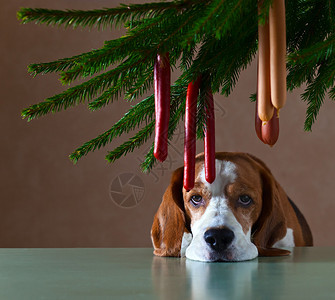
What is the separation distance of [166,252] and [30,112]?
→ 0.43m

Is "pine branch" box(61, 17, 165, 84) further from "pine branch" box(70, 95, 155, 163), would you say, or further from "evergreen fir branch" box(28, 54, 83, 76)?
"pine branch" box(70, 95, 155, 163)

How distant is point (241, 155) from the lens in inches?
33.1

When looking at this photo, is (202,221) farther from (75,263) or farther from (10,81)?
(10,81)

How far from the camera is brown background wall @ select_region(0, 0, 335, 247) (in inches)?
112

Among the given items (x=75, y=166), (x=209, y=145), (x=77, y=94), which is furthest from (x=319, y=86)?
(x=75, y=166)

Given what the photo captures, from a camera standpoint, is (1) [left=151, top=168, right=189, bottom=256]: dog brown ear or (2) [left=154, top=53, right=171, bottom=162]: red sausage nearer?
(2) [left=154, top=53, right=171, bottom=162]: red sausage

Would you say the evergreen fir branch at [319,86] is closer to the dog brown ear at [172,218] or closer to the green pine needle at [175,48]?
the green pine needle at [175,48]

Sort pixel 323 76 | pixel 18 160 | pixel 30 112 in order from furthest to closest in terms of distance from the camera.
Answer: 1. pixel 18 160
2. pixel 323 76
3. pixel 30 112

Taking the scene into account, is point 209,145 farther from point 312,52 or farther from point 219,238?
point 219,238

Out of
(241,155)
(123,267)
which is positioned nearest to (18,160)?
(241,155)

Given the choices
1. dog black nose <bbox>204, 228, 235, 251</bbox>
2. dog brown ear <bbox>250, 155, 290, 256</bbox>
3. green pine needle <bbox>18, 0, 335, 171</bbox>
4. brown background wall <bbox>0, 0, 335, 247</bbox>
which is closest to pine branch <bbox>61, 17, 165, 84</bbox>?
green pine needle <bbox>18, 0, 335, 171</bbox>

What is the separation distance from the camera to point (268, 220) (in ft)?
2.71

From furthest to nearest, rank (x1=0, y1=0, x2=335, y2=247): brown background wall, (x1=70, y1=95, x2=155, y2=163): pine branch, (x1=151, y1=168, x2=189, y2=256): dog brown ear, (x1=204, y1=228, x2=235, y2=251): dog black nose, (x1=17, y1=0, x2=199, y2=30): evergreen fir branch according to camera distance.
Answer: (x1=0, y1=0, x2=335, y2=247): brown background wall → (x1=151, y1=168, x2=189, y2=256): dog brown ear → (x1=204, y1=228, x2=235, y2=251): dog black nose → (x1=70, y1=95, x2=155, y2=163): pine branch → (x1=17, y1=0, x2=199, y2=30): evergreen fir branch

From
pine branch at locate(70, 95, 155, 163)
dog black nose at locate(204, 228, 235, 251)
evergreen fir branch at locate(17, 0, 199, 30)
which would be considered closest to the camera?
evergreen fir branch at locate(17, 0, 199, 30)
